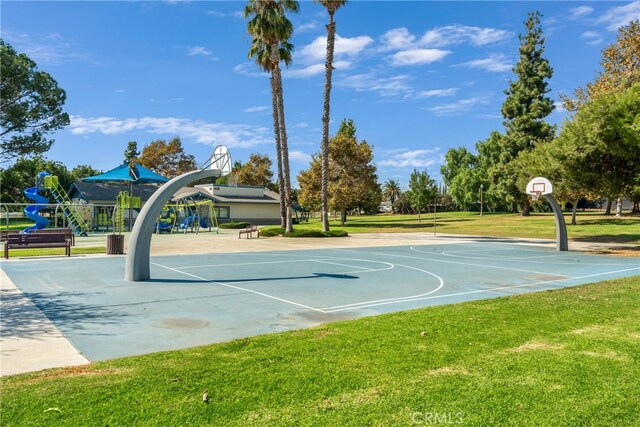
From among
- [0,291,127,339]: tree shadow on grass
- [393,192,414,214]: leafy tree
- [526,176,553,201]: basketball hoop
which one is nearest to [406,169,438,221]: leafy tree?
[393,192,414,214]: leafy tree

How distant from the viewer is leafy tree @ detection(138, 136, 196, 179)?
235ft

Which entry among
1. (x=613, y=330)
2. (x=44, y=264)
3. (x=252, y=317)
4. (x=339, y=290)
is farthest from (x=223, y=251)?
(x=613, y=330)

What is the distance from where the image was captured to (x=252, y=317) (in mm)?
8695

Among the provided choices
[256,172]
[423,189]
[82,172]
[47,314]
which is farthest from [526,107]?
[82,172]

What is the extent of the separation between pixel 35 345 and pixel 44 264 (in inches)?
→ 439

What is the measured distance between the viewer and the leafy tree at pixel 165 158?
71488mm

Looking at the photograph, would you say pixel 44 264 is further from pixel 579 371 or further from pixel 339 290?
pixel 579 371

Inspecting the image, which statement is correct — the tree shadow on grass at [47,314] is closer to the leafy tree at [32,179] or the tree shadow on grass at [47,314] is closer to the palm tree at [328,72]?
the palm tree at [328,72]

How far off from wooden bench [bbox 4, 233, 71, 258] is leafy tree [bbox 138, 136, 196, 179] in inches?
2091

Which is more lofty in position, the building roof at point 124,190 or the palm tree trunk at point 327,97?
the palm tree trunk at point 327,97

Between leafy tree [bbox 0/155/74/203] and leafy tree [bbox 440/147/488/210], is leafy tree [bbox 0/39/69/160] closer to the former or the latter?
leafy tree [bbox 0/155/74/203]
